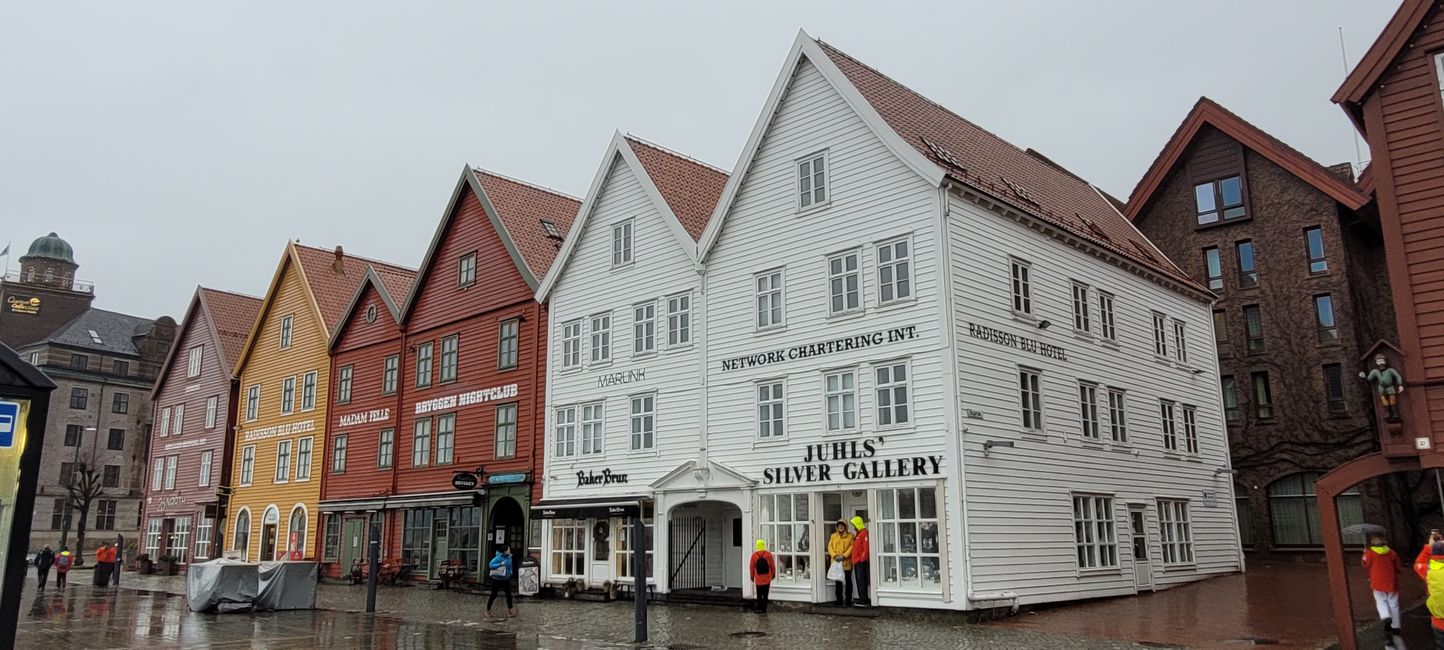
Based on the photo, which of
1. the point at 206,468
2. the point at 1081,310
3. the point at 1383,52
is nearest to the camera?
the point at 1383,52

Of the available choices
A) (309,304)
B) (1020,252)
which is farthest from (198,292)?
(1020,252)

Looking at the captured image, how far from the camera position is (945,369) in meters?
20.0

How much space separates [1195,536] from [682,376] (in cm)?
1387

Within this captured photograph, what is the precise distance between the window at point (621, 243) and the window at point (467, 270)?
722 centimetres

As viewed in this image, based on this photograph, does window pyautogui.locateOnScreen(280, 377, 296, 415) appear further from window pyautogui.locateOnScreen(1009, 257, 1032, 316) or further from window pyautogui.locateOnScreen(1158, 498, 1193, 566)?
window pyautogui.locateOnScreen(1158, 498, 1193, 566)

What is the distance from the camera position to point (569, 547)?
28.2 meters

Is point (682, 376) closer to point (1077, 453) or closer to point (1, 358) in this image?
point (1077, 453)

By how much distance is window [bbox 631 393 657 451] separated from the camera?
26.3 m

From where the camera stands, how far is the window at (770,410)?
23.1 meters

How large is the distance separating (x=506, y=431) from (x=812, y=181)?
13.4 meters

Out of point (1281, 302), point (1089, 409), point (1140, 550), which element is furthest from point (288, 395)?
point (1281, 302)

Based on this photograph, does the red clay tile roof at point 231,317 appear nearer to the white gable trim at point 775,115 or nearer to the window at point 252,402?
the window at point 252,402

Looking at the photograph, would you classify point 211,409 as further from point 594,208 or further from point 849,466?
point 849,466

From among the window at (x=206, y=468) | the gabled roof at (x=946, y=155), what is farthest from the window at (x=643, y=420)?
Result: the window at (x=206, y=468)
